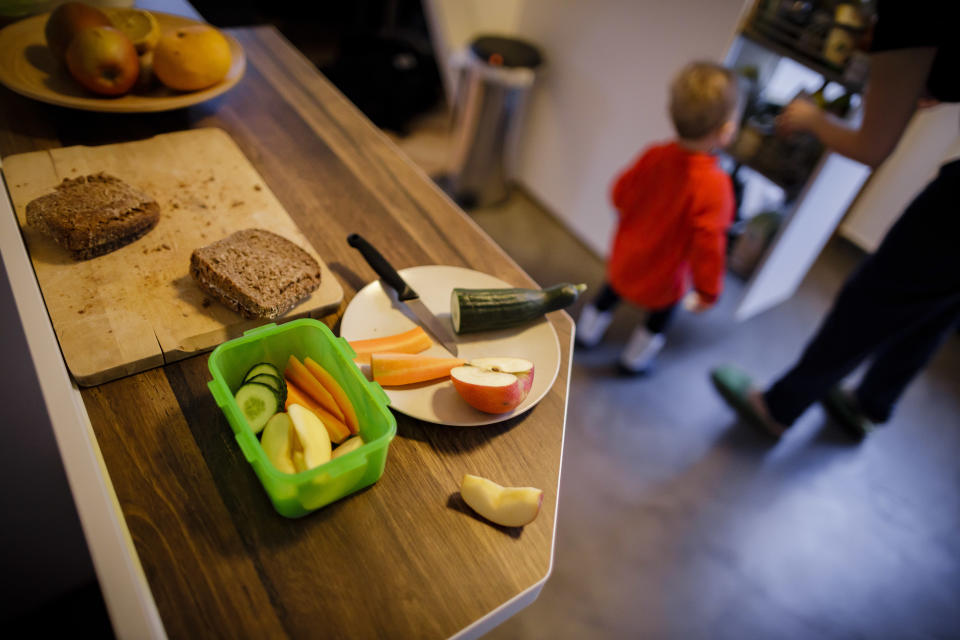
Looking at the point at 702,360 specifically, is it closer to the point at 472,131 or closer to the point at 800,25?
the point at 800,25

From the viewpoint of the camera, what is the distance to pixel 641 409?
231 centimetres

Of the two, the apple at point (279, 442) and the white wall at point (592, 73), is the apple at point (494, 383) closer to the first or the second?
the apple at point (279, 442)

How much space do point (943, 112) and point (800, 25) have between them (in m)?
1.12

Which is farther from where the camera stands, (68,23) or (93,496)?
(68,23)

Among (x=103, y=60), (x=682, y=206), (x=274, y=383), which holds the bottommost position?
(x=682, y=206)

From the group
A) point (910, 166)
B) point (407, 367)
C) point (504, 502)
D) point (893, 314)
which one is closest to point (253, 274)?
point (407, 367)

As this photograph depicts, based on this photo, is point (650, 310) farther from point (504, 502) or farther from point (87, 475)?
point (87, 475)

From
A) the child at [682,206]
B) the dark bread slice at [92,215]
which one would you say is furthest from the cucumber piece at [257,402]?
the child at [682,206]

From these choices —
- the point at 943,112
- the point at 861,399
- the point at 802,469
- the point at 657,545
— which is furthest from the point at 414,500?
the point at 943,112

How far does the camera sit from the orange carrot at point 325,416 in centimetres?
76

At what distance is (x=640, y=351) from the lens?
7.65 feet

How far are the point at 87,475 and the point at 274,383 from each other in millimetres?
231

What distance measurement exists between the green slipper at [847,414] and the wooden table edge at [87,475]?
8.37ft

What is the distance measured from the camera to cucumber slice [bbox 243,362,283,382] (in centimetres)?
79
